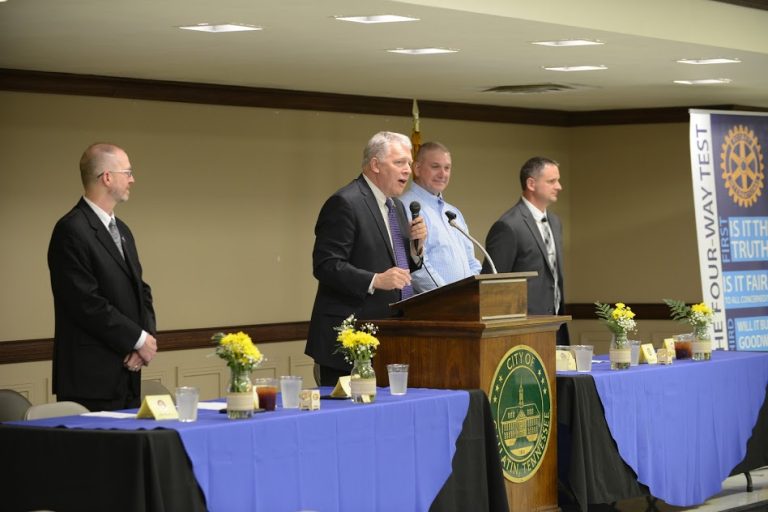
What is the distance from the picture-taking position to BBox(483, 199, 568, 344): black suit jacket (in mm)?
6758

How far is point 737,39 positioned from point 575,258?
4250mm

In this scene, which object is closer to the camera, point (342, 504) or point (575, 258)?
point (342, 504)

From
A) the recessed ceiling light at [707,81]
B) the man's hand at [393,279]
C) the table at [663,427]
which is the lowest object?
the table at [663,427]

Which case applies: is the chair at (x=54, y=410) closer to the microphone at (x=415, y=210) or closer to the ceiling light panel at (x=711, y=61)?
the microphone at (x=415, y=210)

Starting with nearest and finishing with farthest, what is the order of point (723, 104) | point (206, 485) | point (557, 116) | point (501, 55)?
point (206, 485) < point (501, 55) < point (723, 104) < point (557, 116)

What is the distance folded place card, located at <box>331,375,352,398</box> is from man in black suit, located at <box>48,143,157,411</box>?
73 centimetres

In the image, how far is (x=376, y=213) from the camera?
18.5 feet

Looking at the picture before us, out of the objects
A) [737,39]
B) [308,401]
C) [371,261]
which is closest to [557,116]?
[737,39]

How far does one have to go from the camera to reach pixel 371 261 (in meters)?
5.59

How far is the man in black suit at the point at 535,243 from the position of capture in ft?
22.2

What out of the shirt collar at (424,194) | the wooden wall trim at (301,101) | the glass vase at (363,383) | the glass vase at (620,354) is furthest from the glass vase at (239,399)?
the wooden wall trim at (301,101)

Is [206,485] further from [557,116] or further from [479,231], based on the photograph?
[557,116]

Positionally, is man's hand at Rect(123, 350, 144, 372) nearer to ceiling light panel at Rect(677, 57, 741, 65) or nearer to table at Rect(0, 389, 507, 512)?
table at Rect(0, 389, 507, 512)

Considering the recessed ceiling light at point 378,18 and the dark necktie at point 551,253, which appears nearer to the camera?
the recessed ceiling light at point 378,18
